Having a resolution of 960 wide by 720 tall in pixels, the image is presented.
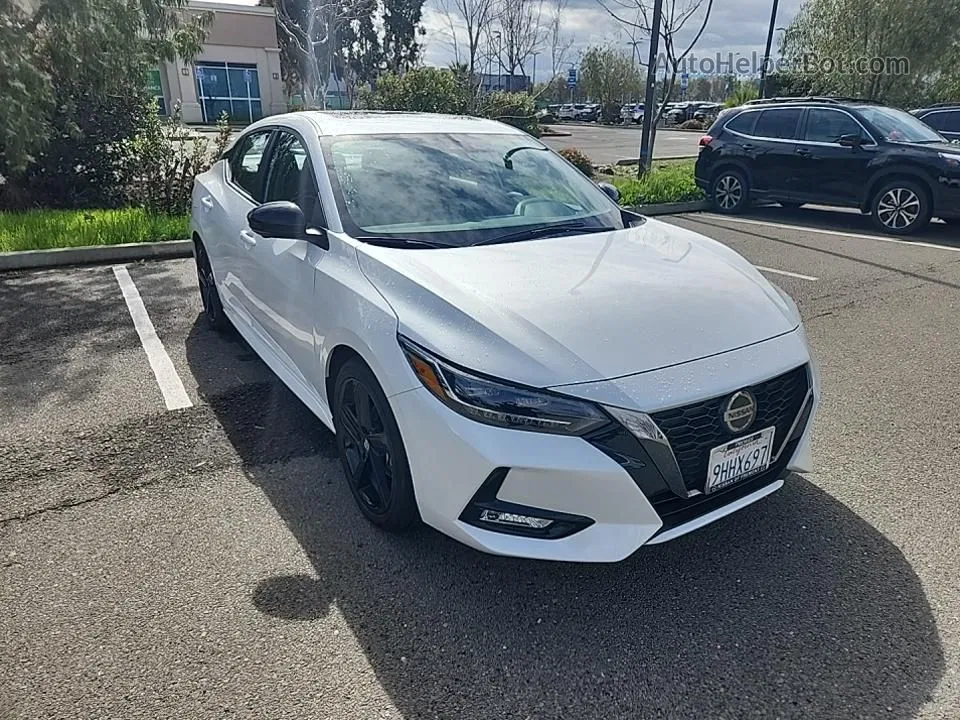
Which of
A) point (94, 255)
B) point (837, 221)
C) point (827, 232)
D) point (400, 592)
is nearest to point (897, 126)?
point (837, 221)

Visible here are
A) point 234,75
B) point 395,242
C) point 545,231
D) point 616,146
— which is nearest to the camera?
point 395,242

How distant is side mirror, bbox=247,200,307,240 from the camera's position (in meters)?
3.04

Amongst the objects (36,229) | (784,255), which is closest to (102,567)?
(36,229)

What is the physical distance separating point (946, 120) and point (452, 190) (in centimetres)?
1211

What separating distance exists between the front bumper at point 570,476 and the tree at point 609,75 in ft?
156

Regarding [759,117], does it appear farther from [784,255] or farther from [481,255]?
[481,255]

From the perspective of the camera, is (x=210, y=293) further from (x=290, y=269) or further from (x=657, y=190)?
(x=657, y=190)

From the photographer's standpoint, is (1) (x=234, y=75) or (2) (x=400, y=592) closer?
(2) (x=400, y=592)

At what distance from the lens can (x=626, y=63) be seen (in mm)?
46500

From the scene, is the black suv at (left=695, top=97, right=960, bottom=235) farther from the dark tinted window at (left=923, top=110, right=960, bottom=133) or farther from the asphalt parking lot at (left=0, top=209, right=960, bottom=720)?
the asphalt parking lot at (left=0, top=209, right=960, bottom=720)

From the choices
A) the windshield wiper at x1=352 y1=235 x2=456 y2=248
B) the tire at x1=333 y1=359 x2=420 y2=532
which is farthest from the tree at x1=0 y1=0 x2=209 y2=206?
the tire at x1=333 y1=359 x2=420 y2=532

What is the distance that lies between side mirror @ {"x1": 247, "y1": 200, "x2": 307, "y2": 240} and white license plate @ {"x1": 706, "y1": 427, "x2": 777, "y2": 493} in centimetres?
200

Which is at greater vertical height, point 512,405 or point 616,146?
point 512,405

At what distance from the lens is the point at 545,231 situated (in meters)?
3.25
